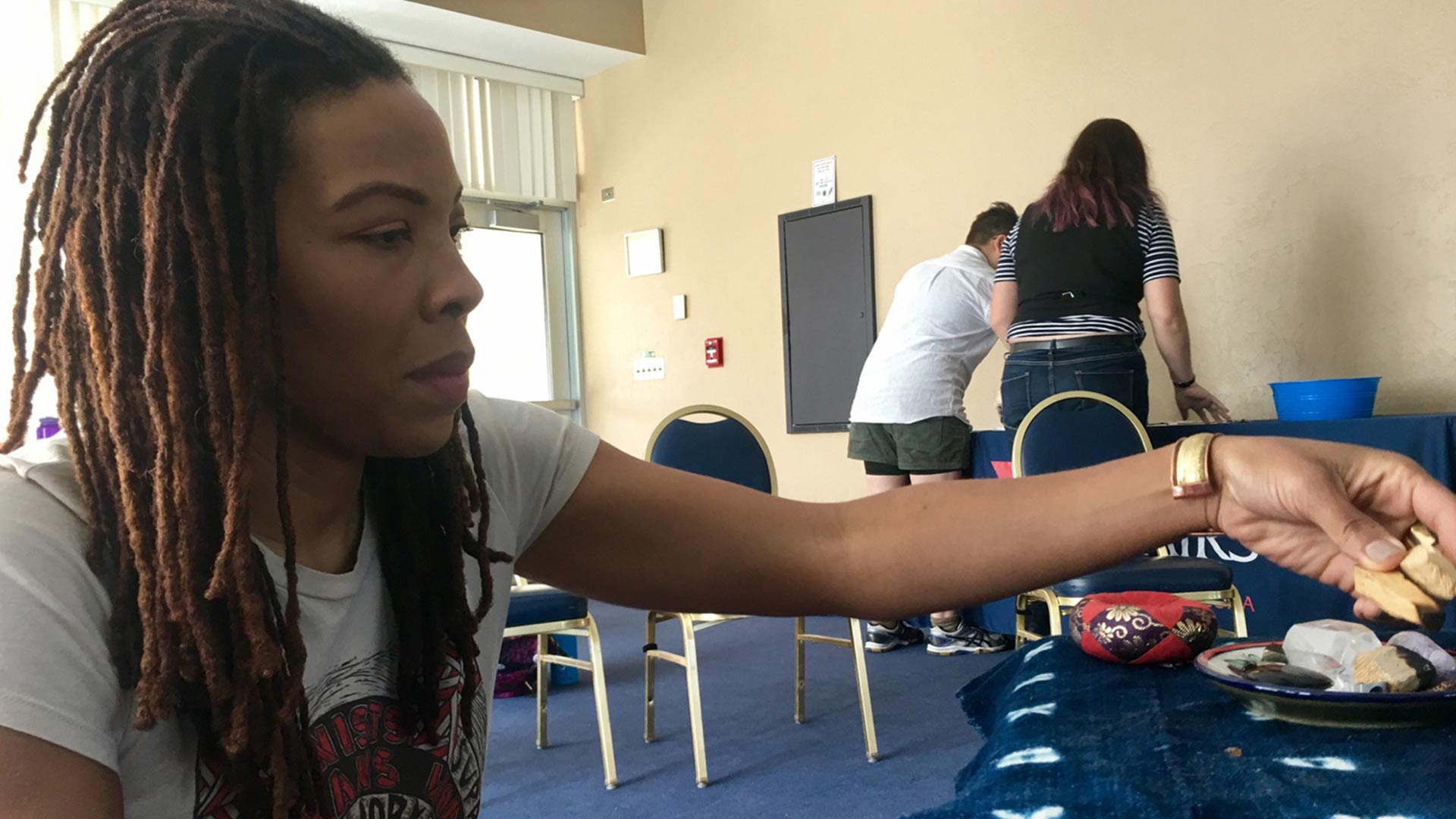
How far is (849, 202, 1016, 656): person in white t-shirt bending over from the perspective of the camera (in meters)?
3.49

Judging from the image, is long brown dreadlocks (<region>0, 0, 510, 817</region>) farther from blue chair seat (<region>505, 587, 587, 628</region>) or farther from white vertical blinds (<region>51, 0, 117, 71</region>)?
white vertical blinds (<region>51, 0, 117, 71</region>)

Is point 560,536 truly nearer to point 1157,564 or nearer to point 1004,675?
point 1004,675

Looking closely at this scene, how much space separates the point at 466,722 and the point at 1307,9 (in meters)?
3.58

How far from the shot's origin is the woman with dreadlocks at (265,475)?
632 millimetres

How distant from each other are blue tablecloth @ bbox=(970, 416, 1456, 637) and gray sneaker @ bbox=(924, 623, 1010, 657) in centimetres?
70

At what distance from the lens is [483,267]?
19.1 feet

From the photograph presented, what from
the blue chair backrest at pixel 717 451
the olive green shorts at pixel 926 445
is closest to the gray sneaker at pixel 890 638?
the olive green shorts at pixel 926 445

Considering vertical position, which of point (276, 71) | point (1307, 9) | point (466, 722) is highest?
point (1307, 9)

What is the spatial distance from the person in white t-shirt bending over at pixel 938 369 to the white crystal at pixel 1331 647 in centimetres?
244

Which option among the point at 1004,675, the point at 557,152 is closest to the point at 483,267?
the point at 557,152

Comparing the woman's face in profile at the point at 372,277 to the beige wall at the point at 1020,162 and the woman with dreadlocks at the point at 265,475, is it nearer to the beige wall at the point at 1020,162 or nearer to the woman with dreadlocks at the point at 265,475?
the woman with dreadlocks at the point at 265,475

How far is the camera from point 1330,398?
292cm

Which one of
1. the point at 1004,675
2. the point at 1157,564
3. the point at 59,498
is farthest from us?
the point at 1157,564

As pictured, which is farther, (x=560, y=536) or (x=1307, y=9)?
(x=1307, y=9)
